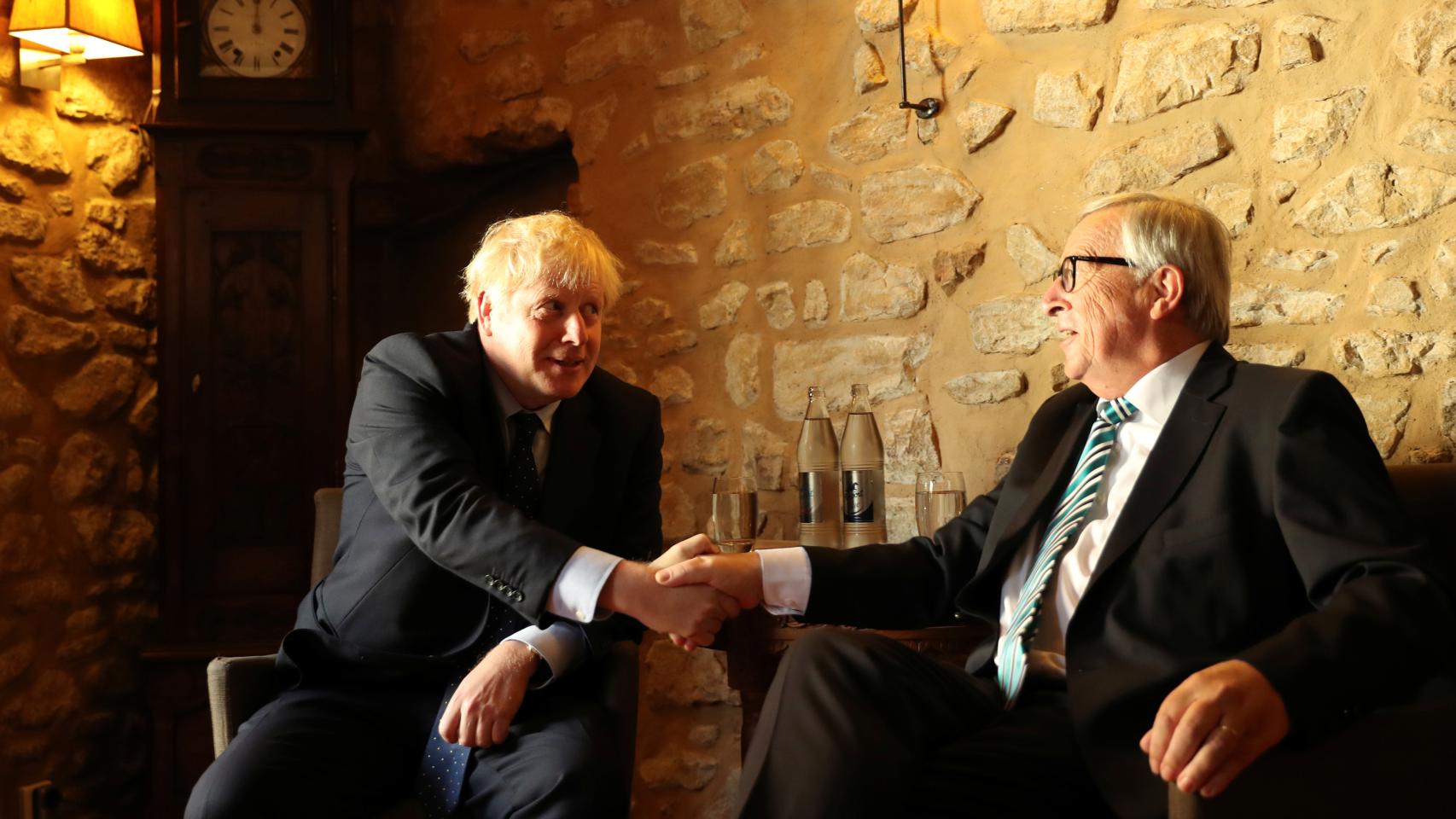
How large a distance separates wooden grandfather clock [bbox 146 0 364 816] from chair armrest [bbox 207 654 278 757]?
4.70ft

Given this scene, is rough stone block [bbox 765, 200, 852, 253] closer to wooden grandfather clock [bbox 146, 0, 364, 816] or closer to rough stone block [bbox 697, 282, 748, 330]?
rough stone block [bbox 697, 282, 748, 330]

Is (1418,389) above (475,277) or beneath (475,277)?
beneath

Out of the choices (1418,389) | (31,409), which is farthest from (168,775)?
(1418,389)

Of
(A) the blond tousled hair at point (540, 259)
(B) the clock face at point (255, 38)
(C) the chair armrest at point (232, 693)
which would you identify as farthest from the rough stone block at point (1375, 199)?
(B) the clock face at point (255, 38)

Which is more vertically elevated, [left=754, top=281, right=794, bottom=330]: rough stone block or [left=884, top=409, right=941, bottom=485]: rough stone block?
[left=754, top=281, right=794, bottom=330]: rough stone block

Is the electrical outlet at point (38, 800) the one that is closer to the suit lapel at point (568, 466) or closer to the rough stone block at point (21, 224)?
the rough stone block at point (21, 224)

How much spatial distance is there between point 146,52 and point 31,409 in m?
1.07

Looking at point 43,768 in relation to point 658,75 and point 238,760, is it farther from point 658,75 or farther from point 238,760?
point 658,75

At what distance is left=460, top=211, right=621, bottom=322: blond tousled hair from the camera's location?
7.30 feet

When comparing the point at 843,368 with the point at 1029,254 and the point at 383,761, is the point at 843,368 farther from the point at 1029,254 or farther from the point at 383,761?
the point at 383,761

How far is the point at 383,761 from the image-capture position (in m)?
1.99

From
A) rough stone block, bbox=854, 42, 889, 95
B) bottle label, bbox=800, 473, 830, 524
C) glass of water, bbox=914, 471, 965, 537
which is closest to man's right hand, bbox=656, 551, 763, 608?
glass of water, bbox=914, 471, 965, 537

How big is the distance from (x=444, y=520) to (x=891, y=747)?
813 millimetres

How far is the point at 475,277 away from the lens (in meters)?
2.31
